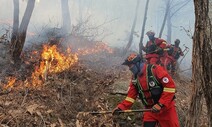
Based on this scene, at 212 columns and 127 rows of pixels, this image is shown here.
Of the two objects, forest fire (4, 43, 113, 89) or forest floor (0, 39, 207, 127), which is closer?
forest floor (0, 39, 207, 127)

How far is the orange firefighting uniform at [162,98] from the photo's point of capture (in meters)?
5.47

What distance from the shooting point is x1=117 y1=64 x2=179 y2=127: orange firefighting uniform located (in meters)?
5.47

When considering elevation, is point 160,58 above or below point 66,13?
below

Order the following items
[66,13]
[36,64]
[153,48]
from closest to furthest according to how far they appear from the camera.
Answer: [36,64], [153,48], [66,13]

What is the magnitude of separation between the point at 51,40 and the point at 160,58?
451 centimetres

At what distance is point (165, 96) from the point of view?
Result: 17.9 feet

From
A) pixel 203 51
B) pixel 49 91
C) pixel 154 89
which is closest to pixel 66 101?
pixel 49 91

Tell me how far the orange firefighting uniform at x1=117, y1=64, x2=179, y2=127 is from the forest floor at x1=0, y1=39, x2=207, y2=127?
43.2 inches

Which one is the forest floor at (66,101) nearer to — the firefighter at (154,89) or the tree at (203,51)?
the firefighter at (154,89)

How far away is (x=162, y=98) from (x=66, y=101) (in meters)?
3.10

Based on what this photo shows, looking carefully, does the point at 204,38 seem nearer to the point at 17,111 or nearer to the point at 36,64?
the point at 17,111

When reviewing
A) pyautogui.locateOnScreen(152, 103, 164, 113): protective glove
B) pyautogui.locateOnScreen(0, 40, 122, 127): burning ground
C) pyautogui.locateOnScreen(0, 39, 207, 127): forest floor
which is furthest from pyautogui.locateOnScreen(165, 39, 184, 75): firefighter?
pyautogui.locateOnScreen(152, 103, 164, 113): protective glove

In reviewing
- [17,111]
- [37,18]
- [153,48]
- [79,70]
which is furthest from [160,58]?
[37,18]

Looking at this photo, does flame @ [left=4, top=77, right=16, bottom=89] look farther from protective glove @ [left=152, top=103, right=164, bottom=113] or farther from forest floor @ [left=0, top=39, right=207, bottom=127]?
protective glove @ [left=152, top=103, right=164, bottom=113]
